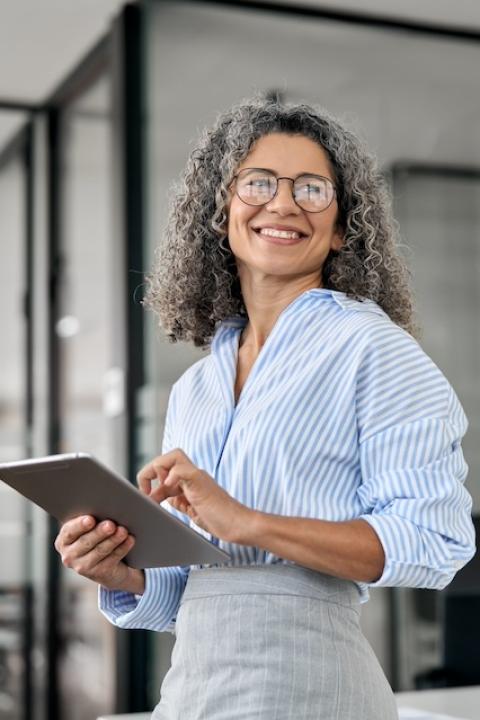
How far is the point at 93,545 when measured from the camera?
54.0 inches

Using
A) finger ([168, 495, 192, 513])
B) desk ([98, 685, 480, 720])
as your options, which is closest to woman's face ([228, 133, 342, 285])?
finger ([168, 495, 192, 513])

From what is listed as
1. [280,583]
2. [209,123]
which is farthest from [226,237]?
[209,123]

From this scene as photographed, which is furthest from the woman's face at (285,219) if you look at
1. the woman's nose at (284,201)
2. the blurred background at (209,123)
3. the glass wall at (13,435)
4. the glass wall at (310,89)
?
the glass wall at (13,435)

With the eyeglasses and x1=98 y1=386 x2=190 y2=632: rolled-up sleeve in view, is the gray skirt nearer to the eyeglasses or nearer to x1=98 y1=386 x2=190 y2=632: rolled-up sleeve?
x1=98 y1=386 x2=190 y2=632: rolled-up sleeve

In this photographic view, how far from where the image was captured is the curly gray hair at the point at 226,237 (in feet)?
4.92

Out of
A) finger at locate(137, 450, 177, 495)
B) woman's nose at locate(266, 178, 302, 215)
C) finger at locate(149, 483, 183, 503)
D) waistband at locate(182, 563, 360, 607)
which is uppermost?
woman's nose at locate(266, 178, 302, 215)

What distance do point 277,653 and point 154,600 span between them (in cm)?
27

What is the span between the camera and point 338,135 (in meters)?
1.51

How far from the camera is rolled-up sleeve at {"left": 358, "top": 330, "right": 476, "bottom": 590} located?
4.13 ft

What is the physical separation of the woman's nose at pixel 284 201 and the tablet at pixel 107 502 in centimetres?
40

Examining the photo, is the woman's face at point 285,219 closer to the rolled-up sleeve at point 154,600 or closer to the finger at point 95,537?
the rolled-up sleeve at point 154,600

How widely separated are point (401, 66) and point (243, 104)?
2.60 metres

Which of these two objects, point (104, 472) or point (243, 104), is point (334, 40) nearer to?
point (243, 104)

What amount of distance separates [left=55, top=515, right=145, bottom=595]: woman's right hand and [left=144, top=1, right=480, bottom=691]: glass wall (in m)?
2.25
